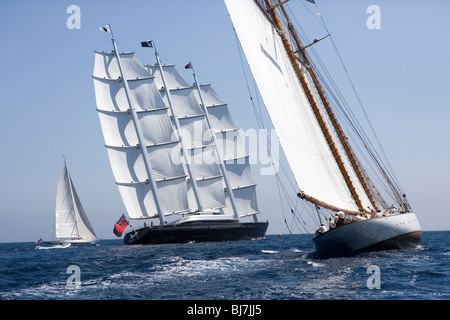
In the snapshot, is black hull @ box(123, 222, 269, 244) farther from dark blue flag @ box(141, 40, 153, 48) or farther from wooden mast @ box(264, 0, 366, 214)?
wooden mast @ box(264, 0, 366, 214)

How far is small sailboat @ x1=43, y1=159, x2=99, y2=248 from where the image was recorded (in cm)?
8744

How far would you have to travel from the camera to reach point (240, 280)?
22.1m

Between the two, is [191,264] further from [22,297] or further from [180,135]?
[180,135]

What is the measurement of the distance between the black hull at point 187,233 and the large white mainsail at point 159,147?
7.89ft

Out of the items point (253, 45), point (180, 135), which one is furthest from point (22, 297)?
point (180, 135)

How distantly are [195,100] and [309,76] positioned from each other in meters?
43.4

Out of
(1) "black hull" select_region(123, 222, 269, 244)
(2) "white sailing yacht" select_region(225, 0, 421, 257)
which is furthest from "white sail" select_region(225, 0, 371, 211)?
(1) "black hull" select_region(123, 222, 269, 244)

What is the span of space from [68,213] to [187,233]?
1219 inches

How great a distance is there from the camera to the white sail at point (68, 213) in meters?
87.4

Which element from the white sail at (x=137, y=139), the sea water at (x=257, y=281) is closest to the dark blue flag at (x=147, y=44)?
the white sail at (x=137, y=139)

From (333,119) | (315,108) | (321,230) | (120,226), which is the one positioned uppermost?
(315,108)

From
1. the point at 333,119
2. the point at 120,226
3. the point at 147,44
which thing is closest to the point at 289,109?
the point at 333,119

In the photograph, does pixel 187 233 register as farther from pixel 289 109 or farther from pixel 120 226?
pixel 289 109

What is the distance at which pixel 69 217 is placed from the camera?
89.1 metres
